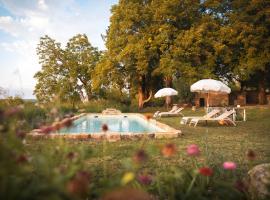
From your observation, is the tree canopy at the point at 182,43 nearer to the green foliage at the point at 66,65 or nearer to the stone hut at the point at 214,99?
the green foliage at the point at 66,65

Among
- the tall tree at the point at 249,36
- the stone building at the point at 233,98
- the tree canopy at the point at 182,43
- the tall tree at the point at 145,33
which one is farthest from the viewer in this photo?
the stone building at the point at 233,98

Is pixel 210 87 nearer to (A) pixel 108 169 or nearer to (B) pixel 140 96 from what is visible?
(A) pixel 108 169

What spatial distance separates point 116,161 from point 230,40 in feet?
67.8

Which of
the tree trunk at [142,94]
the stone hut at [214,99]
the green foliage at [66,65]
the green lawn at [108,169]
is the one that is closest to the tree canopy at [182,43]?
the tree trunk at [142,94]

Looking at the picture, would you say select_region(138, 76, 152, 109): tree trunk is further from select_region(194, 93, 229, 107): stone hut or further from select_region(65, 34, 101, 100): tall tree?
select_region(194, 93, 229, 107): stone hut

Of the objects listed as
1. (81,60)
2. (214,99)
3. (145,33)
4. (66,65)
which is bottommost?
(214,99)

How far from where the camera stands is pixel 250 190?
3439 mm

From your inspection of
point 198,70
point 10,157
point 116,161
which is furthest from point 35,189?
point 198,70

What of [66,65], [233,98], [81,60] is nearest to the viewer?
[66,65]

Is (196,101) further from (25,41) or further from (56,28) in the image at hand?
(25,41)

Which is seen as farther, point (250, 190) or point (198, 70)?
point (198, 70)

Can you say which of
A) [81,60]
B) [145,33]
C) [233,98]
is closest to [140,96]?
[145,33]

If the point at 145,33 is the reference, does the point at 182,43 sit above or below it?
below

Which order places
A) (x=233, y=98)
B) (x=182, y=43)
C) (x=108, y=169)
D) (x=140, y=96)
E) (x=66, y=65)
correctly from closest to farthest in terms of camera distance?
(x=108, y=169), (x=182, y=43), (x=140, y=96), (x=66, y=65), (x=233, y=98)
